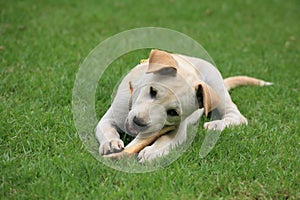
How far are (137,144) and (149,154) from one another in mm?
161

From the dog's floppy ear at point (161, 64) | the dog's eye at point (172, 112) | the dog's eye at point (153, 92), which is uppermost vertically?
the dog's floppy ear at point (161, 64)

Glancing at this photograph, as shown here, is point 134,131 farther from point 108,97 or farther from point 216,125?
point 108,97

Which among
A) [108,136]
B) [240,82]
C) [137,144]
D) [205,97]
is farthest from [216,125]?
[240,82]

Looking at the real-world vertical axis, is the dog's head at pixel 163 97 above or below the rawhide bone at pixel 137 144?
above

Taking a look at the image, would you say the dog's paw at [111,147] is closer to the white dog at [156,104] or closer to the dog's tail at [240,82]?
the white dog at [156,104]

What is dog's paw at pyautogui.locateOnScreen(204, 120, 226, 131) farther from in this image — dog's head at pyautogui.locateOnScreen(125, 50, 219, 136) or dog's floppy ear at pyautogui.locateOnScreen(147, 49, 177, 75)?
dog's floppy ear at pyautogui.locateOnScreen(147, 49, 177, 75)

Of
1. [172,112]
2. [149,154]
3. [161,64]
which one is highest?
[161,64]

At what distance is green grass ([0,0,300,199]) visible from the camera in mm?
3375

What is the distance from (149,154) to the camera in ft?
12.2

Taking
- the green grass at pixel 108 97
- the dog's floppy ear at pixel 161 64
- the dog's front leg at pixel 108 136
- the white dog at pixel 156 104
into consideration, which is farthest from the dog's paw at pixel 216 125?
the dog's front leg at pixel 108 136

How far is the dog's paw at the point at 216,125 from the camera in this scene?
4414mm

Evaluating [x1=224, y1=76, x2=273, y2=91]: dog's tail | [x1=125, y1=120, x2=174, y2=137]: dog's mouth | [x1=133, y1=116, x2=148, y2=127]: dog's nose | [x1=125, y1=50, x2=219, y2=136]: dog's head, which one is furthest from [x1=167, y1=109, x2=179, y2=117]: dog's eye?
[x1=224, y1=76, x2=273, y2=91]: dog's tail

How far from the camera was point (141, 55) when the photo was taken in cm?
646

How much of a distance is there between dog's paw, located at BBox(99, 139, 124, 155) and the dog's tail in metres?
2.13
